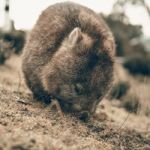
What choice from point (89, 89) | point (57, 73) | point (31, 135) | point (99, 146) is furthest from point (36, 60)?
point (31, 135)

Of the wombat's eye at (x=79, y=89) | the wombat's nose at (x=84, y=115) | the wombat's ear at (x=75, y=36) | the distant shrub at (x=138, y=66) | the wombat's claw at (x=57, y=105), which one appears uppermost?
the wombat's ear at (x=75, y=36)

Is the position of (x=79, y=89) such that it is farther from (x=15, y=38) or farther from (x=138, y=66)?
(x=138, y=66)

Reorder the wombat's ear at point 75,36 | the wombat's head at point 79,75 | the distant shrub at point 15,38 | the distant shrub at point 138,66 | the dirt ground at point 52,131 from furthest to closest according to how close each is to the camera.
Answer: the distant shrub at point 138,66 < the distant shrub at point 15,38 < the wombat's ear at point 75,36 < the wombat's head at point 79,75 < the dirt ground at point 52,131

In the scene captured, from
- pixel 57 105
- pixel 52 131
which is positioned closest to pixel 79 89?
pixel 57 105

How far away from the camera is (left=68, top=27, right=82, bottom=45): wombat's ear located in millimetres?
6062

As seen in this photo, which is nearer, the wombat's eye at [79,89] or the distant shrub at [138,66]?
the wombat's eye at [79,89]

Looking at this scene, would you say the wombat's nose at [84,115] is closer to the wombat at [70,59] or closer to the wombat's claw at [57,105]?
the wombat at [70,59]

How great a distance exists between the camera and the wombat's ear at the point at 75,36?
19.9 feet

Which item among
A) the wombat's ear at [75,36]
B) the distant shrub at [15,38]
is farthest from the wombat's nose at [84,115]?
the distant shrub at [15,38]

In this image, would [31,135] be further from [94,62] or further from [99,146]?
[94,62]

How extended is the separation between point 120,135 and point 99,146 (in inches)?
32.1

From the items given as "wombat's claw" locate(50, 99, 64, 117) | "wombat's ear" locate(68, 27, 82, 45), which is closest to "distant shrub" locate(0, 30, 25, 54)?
"wombat's ear" locate(68, 27, 82, 45)

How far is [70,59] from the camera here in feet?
19.8

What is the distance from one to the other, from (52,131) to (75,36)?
5.28 ft
